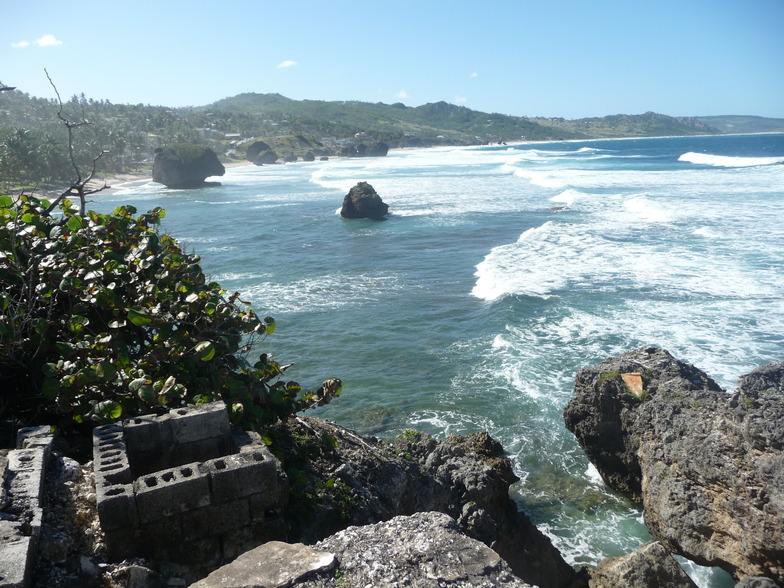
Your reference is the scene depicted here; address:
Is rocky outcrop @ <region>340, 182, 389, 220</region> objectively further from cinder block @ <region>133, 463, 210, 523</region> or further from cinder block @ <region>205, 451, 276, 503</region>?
cinder block @ <region>133, 463, 210, 523</region>

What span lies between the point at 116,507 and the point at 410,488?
11.7 feet

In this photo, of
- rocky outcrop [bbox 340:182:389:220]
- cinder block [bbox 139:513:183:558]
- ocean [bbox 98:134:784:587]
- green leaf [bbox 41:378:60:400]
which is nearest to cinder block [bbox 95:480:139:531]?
cinder block [bbox 139:513:183:558]

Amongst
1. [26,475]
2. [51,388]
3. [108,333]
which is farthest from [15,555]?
[108,333]

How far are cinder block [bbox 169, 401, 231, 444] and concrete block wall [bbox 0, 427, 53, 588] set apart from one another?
81cm

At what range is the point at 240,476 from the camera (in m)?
4.02

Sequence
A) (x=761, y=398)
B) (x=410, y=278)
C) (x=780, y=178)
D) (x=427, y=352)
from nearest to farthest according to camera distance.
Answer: (x=761, y=398)
(x=427, y=352)
(x=410, y=278)
(x=780, y=178)

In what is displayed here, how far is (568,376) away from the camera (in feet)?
44.8

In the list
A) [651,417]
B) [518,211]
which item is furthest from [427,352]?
[518,211]

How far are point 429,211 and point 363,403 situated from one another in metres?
26.7

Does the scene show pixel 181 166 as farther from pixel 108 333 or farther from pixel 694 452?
pixel 694 452

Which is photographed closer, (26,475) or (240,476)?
(26,475)

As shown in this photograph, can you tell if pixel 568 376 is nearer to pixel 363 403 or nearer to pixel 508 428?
pixel 508 428

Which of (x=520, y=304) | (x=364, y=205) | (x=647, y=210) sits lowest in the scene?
(x=520, y=304)

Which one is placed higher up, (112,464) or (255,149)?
(255,149)
